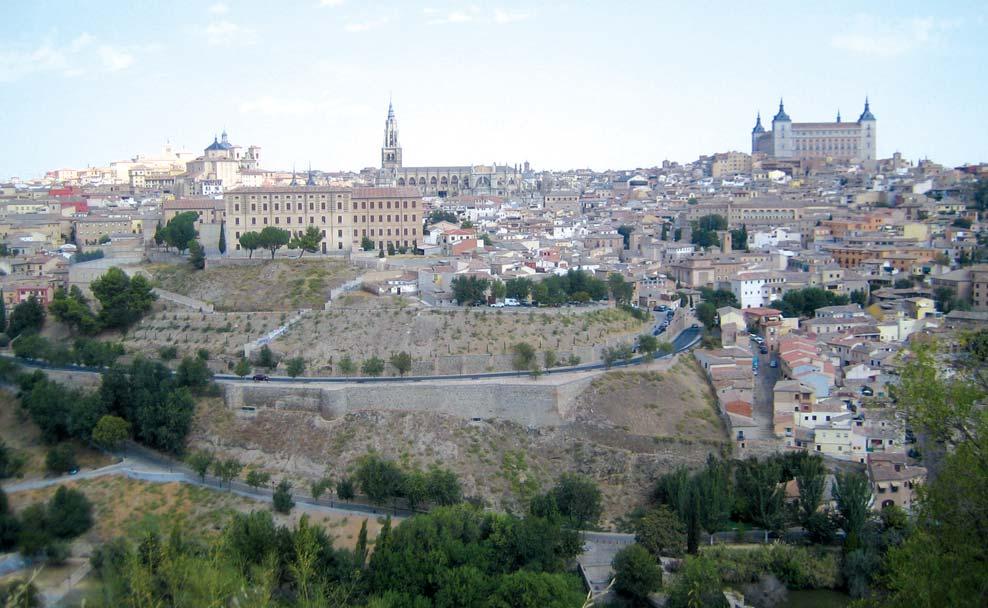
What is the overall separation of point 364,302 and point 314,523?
8.62m

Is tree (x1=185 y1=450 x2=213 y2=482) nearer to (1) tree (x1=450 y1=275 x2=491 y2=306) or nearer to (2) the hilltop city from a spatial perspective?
(2) the hilltop city

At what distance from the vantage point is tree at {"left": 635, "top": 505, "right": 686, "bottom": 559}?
16.9 meters

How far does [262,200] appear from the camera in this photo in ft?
101

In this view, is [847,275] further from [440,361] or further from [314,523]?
[314,523]

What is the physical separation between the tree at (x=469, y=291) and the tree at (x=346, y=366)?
3.85 metres

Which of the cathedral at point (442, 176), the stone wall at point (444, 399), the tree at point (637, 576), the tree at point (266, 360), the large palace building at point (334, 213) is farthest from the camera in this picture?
the cathedral at point (442, 176)

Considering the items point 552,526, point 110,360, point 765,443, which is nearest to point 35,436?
point 110,360

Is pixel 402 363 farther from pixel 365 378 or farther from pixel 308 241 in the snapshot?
pixel 308 241

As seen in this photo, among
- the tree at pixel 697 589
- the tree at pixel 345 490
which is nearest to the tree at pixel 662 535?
the tree at pixel 697 589

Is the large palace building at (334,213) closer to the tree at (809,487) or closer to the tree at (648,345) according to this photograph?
the tree at (648,345)

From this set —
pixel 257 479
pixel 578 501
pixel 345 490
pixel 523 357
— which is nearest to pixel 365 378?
pixel 523 357

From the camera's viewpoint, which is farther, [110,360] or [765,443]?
[110,360]

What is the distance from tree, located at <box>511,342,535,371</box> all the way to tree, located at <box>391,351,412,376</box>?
2248mm

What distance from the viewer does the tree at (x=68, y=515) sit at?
53.4 ft
